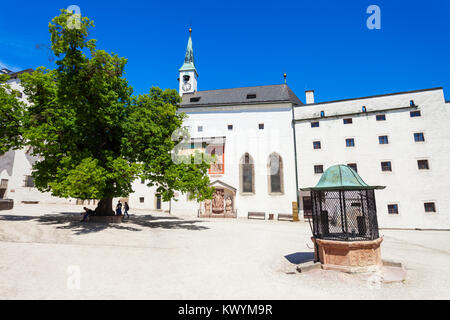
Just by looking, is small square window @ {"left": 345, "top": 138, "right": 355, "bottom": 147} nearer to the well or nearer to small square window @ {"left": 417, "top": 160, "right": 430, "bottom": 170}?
small square window @ {"left": 417, "top": 160, "right": 430, "bottom": 170}

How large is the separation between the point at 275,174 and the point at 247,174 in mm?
3259

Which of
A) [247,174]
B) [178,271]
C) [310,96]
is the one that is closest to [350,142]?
[310,96]

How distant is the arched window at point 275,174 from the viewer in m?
27.7

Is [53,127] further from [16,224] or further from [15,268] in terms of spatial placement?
[15,268]

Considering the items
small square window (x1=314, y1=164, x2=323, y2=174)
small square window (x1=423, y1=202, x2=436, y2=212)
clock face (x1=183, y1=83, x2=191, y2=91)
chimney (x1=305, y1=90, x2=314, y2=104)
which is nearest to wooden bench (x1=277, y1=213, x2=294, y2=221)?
small square window (x1=314, y1=164, x2=323, y2=174)

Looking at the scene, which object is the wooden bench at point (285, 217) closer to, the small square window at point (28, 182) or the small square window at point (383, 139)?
the small square window at point (383, 139)

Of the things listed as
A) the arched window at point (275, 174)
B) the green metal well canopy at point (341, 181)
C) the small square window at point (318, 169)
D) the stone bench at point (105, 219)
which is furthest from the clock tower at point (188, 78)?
the green metal well canopy at point (341, 181)

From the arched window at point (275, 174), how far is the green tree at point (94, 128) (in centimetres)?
1223

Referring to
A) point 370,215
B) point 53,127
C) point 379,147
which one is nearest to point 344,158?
point 379,147

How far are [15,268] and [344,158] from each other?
26.9m

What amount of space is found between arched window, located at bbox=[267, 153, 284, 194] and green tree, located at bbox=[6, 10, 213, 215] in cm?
1223

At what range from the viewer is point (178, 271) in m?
7.75
